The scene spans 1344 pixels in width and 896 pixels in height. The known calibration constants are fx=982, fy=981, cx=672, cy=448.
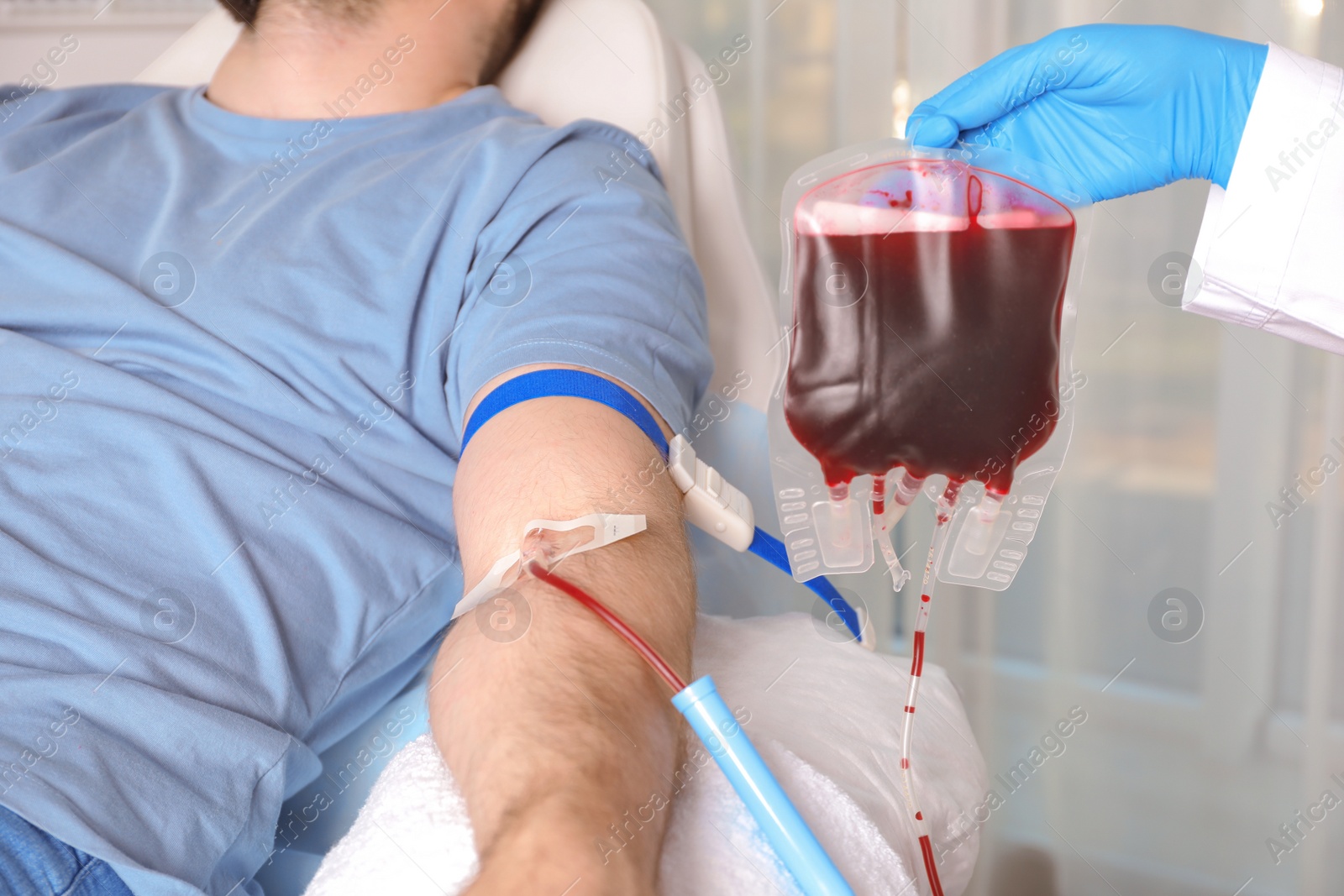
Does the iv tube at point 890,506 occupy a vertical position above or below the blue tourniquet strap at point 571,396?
below

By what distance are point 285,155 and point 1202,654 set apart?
143 centimetres

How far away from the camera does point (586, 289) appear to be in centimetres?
84

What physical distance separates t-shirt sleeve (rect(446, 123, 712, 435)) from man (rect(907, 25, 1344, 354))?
0.26 meters

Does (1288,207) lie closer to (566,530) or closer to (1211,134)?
(1211,134)

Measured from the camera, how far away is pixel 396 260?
96 centimetres

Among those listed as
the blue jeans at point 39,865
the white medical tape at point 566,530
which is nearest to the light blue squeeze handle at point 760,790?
the white medical tape at point 566,530

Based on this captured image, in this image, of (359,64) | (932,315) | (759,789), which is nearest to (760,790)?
(759,789)

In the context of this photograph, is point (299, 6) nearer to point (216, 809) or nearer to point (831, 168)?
point (831, 168)

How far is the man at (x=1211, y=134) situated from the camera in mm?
798

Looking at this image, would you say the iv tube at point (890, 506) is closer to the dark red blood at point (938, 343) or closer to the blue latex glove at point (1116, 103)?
the dark red blood at point (938, 343)

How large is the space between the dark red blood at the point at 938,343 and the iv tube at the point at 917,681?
0.12ft

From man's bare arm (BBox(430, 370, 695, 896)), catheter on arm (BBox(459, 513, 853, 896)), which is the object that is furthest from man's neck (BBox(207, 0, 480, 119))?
catheter on arm (BBox(459, 513, 853, 896))

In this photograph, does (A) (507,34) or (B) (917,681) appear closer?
(B) (917,681)

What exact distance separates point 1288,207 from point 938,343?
1.29 feet
